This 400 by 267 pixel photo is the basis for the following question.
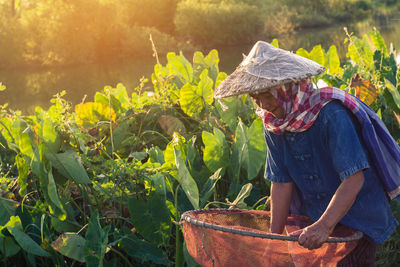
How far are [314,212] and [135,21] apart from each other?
24145mm

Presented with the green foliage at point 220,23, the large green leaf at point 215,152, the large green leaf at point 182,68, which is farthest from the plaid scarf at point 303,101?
the green foliage at point 220,23

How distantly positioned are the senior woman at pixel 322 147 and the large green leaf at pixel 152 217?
53 cm

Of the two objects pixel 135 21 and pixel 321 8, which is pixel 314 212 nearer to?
pixel 135 21

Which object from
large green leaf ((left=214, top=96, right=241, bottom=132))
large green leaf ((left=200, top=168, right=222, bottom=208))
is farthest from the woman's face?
large green leaf ((left=214, top=96, right=241, bottom=132))

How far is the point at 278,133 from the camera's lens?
162 centimetres

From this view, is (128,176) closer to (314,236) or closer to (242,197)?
(242,197)

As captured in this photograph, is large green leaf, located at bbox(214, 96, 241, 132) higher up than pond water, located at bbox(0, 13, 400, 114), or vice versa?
large green leaf, located at bbox(214, 96, 241, 132)

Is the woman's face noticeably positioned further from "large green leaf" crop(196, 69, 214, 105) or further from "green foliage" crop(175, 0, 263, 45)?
"green foliage" crop(175, 0, 263, 45)

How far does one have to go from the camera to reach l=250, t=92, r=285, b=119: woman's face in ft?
5.04

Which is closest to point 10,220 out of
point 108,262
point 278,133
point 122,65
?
point 108,262

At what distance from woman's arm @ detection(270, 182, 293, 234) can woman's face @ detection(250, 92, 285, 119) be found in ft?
1.14

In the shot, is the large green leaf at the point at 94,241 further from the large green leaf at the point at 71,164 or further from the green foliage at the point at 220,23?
the green foliage at the point at 220,23

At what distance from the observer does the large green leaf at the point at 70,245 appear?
1.96m

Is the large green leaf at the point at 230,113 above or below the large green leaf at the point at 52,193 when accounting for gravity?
above
